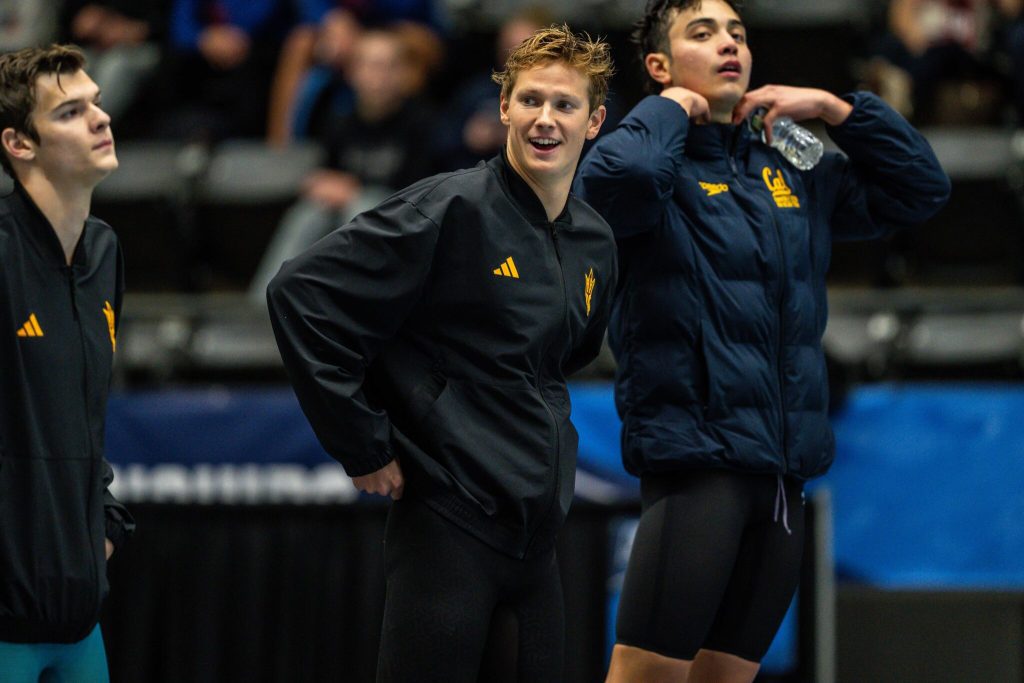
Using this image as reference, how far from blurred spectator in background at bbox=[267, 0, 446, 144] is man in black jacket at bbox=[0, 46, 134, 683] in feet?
16.8

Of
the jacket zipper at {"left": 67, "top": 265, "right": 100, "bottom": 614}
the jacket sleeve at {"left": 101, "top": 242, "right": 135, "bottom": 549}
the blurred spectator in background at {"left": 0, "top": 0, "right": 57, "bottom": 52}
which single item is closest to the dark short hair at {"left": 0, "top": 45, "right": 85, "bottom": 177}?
the jacket zipper at {"left": 67, "top": 265, "right": 100, "bottom": 614}

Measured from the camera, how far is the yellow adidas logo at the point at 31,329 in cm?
362

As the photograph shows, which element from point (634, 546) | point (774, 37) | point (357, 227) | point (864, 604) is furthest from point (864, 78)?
point (357, 227)

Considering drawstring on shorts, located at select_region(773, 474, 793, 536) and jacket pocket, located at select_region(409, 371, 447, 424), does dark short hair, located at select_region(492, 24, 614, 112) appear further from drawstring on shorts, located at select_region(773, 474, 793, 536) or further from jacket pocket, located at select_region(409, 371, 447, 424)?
drawstring on shorts, located at select_region(773, 474, 793, 536)

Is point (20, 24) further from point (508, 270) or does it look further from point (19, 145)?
point (508, 270)

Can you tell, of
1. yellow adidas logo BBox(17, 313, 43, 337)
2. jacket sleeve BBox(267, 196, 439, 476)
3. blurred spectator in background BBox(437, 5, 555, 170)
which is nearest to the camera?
jacket sleeve BBox(267, 196, 439, 476)

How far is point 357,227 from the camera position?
3.44 meters

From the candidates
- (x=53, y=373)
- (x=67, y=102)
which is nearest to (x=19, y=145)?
(x=67, y=102)

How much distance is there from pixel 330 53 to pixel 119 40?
2.04 meters

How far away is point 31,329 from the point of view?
3639mm

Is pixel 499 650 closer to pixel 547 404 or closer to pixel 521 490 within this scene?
pixel 521 490

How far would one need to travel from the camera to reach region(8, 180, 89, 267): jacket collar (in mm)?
3719

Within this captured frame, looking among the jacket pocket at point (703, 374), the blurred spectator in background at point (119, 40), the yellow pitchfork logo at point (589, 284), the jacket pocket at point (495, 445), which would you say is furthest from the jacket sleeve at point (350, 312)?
the blurred spectator in background at point (119, 40)

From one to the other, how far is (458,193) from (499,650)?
43.5 inches
